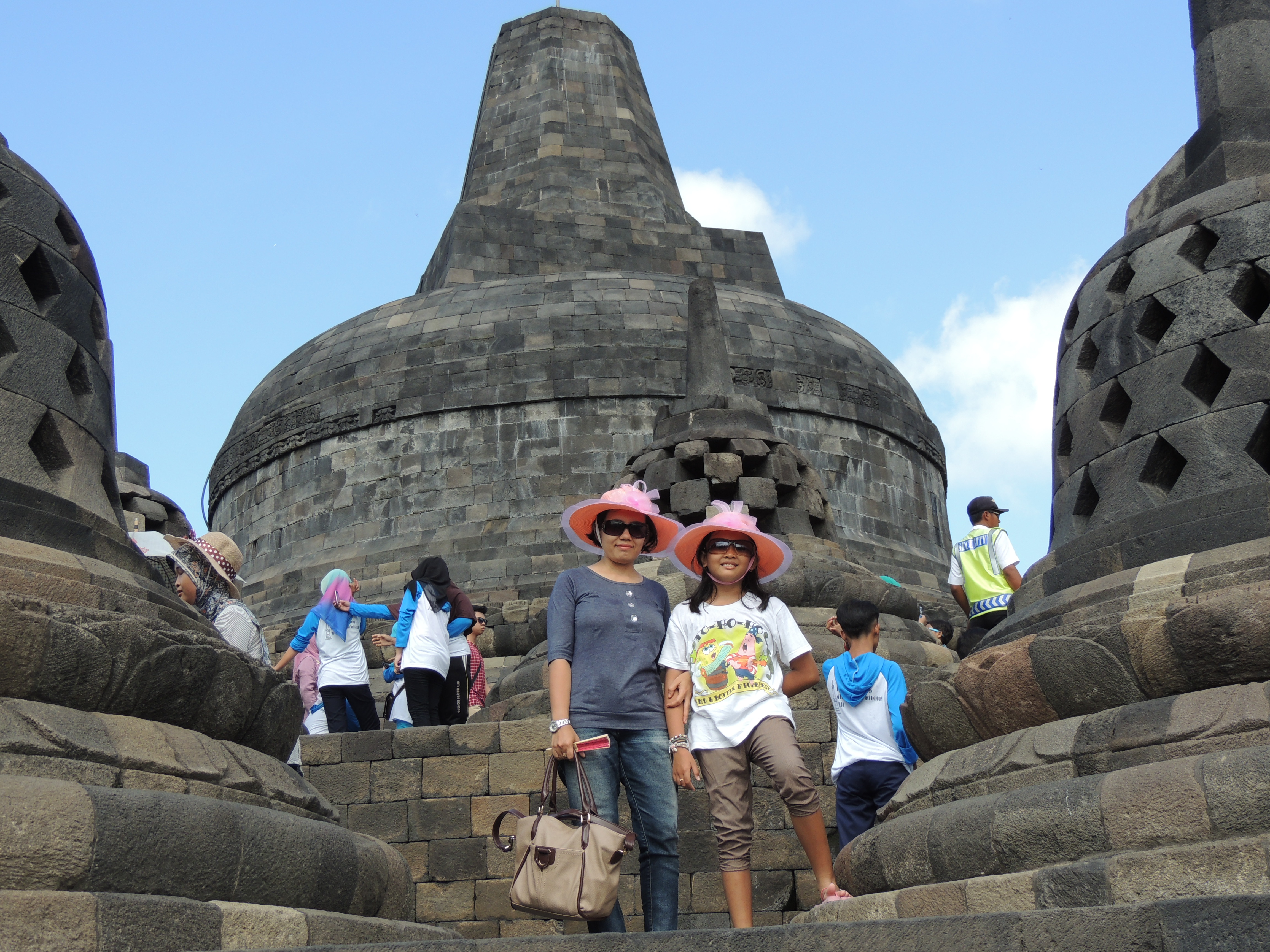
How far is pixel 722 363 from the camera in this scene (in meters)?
15.5

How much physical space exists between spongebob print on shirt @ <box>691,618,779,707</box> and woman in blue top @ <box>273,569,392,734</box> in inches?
211

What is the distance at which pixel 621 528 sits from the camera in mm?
6094

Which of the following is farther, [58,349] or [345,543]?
[345,543]

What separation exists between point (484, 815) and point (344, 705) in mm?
1980

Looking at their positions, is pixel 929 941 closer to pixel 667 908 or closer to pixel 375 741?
pixel 667 908

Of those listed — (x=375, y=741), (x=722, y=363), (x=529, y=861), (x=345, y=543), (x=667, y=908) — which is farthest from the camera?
(x=345, y=543)

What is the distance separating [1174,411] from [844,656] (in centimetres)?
190

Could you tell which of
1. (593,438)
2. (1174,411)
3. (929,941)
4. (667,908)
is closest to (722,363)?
(593,438)

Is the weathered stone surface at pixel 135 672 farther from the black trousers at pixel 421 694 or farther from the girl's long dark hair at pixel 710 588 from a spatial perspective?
the black trousers at pixel 421 694

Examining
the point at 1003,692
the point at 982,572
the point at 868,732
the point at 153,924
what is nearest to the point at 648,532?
the point at 1003,692

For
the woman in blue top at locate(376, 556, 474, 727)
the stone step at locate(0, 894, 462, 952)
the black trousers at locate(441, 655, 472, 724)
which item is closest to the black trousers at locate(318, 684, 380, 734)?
the woman in blue top at locate(376, 556, 474, 727)

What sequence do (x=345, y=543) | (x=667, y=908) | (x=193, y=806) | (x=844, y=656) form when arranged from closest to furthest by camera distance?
(x=193, y=806) < (x=667, y=908) < (x=844, y=656) < (x=345, y=543)

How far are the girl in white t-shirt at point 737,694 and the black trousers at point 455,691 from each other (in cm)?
531

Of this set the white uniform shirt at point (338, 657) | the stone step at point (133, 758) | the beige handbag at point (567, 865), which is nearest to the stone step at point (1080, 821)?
the beige handbag at point (567, 865)
